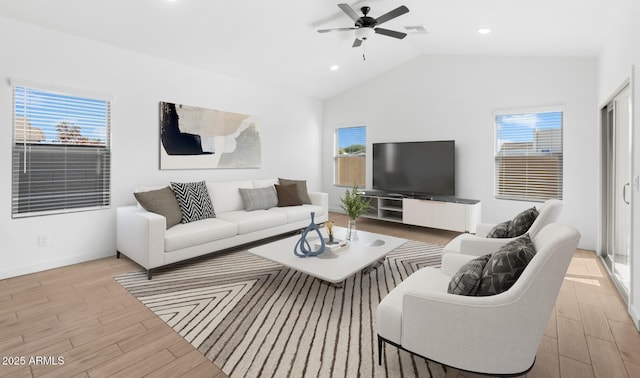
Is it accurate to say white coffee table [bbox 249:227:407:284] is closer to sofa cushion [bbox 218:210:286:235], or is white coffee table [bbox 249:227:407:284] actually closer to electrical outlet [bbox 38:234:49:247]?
sofa cushion [bbox 218:210:286:235]

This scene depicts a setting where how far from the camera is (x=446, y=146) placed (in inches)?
200

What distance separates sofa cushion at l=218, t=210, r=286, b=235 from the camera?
3.97 metres

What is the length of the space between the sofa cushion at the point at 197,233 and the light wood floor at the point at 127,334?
63 cm

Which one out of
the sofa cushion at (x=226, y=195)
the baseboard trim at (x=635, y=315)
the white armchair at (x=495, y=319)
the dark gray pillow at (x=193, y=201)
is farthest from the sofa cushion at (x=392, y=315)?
the sofa cushion at (x=226, y=195)

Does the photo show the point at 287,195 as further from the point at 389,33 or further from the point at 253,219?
the point at 389,33

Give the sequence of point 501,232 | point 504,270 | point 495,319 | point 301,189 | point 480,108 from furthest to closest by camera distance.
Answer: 1. point 301,189
2. point 480,108
3. point 501,232
4. point 504,270
5. point 495,319

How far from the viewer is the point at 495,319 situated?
1365mm

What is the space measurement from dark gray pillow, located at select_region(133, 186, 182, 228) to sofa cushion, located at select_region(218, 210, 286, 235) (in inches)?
→ 25.5

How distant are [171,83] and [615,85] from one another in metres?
5.07

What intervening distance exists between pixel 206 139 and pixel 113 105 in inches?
50.4

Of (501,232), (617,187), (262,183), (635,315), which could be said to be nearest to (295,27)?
(262,183)

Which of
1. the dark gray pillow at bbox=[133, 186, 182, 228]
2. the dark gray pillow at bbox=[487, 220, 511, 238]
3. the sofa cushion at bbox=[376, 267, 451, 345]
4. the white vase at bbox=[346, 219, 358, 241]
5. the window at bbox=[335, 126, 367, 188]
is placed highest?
the window at bbox=[335, 126, 367, 188]

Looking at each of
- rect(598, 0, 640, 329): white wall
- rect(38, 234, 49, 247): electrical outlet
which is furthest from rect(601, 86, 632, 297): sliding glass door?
rect(38, 234, 49, 247): electrical outlet

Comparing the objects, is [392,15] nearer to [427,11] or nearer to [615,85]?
[427,11]
